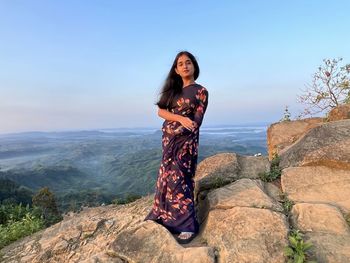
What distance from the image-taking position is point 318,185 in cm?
565

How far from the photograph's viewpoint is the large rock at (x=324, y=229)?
381cm

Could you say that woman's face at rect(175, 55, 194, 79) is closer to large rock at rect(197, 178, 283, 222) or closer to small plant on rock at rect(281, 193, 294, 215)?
large rock at rect(197, 178, 283, 222)

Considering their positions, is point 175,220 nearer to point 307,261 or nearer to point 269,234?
point 269,234

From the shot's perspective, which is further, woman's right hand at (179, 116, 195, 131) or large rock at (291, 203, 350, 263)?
woman's right hand at (179, 116, 195, 131)

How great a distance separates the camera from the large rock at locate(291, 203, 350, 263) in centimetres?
381

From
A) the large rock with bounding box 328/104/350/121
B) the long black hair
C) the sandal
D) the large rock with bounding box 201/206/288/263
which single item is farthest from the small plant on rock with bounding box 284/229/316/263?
the large rock with bounding box 328/104/350/121

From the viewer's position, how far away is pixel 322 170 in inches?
237

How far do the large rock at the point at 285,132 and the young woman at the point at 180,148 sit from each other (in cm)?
454

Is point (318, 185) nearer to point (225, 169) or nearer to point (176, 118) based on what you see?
point (225, 169)

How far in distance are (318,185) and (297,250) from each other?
7.21ft

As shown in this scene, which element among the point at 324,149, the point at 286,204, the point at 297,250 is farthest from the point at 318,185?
the point at 297,250

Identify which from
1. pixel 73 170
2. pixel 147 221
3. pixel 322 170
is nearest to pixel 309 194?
pixel 322 170

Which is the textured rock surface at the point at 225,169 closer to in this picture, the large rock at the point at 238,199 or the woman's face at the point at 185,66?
the large rock at the point at 238,199

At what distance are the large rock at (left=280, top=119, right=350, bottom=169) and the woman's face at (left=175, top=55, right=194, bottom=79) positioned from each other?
3.05 metres
